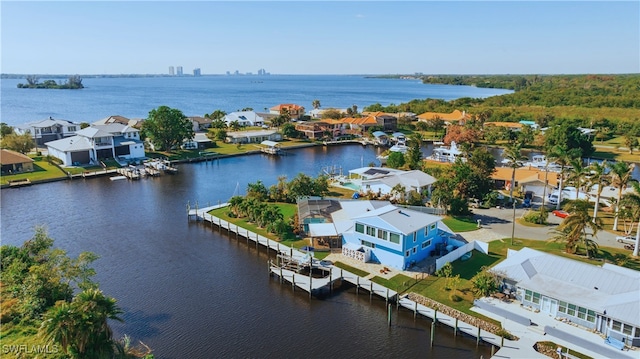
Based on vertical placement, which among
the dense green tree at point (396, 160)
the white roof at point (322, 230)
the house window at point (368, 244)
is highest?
the dense green tree at point (396, 160)

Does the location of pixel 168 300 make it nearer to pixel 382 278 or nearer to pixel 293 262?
pixel 293 262

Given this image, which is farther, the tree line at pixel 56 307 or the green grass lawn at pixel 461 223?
the green grass lawn at pixel 461 223

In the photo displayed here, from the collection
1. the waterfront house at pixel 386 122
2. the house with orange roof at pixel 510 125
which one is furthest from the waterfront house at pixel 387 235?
the waterfront house at pixel 386 122

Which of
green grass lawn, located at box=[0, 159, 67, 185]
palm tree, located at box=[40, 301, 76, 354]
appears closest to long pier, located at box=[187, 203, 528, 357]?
palm tree, located at box=[40, 301, 76, 354]

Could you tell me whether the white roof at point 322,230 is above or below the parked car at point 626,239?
above

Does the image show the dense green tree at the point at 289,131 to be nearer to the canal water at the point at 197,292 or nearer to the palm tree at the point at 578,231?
the canal water at the point at 197,292

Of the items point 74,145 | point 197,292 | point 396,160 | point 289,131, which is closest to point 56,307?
point 197,292

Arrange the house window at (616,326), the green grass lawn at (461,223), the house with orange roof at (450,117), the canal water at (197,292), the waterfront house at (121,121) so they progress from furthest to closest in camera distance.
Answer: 1. the house with orange roof at (450,117)
2. the waterfront house at (121,121)
3. the green grass lawn at (461,223)
4. the canal water at (197,292)
5. the house window at (616,326)

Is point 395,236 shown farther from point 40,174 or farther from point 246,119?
point 246,119
